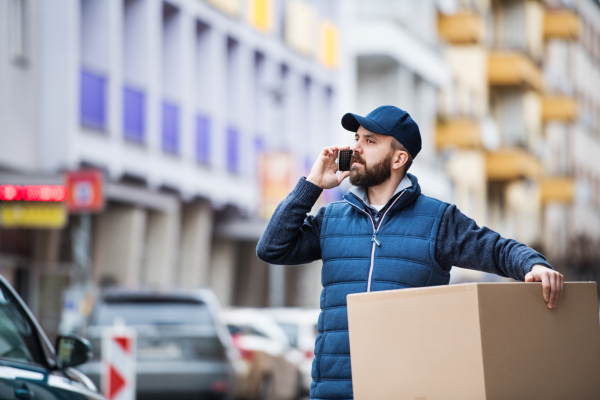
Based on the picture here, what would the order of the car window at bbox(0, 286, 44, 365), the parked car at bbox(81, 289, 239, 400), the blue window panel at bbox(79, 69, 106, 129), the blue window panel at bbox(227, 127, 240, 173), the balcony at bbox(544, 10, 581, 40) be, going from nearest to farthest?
the car window at bbox(0, 286, 44, 365) → the parked car at bbox(81, 289, 239, 400) → the blue window panel at bbox(79, 69, 106, 129) → the blue window panel at bbox(227, 127, 240, 173) → the balcony at bbox(544, 10, 581, 40)

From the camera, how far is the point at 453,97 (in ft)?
148

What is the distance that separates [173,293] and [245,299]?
70.9 ft

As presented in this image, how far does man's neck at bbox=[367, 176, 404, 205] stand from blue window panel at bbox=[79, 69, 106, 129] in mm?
18908

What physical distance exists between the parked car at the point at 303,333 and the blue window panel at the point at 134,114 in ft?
21.4

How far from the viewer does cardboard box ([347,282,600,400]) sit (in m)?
4.28

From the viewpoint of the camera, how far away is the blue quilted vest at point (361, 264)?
481 centimetres

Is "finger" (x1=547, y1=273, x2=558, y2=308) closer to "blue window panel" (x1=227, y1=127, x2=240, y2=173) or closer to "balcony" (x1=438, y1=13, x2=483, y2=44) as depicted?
"blue window panel" (x1=227, y1=127, x2=240, y2=173)

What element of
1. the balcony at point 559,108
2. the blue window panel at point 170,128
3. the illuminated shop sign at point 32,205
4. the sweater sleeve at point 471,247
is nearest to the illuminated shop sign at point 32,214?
the illuminated shop sign at point 32,205

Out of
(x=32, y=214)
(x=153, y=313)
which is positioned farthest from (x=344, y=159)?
(x=32, y=214)

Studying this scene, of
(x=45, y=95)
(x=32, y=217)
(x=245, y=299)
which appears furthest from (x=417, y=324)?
(x=245, y=299)

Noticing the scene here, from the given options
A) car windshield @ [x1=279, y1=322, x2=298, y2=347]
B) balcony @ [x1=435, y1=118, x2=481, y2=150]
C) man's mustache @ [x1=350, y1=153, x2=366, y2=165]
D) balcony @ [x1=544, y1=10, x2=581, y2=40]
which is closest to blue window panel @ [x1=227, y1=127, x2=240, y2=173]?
car windshield @ [x1=279, y1=322, x2=298, y2=347]

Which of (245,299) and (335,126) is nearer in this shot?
(245,299)

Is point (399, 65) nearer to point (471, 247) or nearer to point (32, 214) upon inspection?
point (32, 214)

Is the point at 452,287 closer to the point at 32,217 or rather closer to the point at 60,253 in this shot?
the point at 32,217
